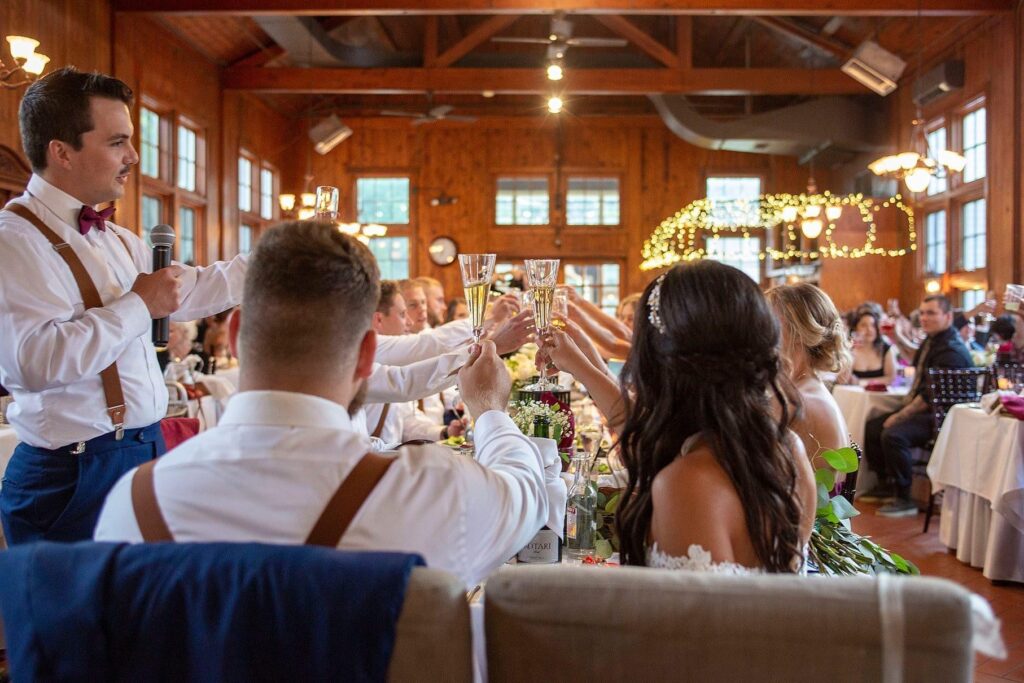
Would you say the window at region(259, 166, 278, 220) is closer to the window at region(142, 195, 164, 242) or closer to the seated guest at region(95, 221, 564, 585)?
the window at region(142, 195, 164, 242)

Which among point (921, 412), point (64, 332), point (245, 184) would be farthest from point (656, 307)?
point (245, 184)

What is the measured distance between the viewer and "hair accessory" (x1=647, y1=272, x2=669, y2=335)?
1.41 metres

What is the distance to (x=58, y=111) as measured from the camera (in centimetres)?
194

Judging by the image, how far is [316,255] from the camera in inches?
42.8

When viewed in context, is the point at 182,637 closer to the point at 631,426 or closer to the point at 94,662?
the point at 94,662

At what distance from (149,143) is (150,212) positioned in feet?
2.44

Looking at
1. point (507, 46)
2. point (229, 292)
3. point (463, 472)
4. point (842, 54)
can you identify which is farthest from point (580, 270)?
point (463, 472)

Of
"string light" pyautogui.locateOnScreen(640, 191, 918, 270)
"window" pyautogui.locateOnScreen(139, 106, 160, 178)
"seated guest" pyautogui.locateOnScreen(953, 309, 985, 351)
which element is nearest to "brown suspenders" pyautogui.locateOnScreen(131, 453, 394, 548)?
"string light" pyautogui.locateOnScreen(640, 191, 918, 270)

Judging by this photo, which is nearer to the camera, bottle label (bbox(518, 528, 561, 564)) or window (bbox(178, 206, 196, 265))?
bottle label (bbox(518, 528, 561, 564))

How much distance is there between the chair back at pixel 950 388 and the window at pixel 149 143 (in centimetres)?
767

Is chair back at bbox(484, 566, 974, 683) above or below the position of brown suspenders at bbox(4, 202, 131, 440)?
below

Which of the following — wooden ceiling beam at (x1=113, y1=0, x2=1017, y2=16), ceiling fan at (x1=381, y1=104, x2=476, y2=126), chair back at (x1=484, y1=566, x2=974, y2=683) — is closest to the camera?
chair back at (x1=484, y1=566, x2=974, y2=683)

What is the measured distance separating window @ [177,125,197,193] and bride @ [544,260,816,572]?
31.3ft

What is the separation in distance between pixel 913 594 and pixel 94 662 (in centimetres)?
86
